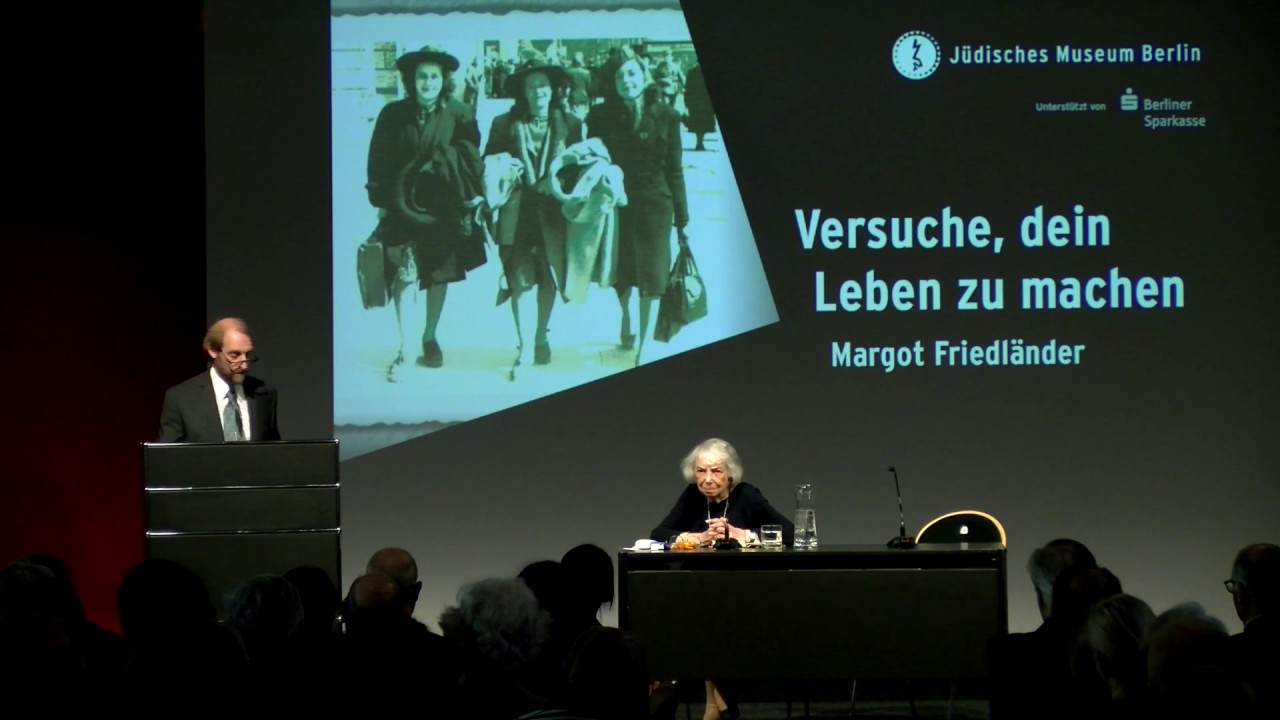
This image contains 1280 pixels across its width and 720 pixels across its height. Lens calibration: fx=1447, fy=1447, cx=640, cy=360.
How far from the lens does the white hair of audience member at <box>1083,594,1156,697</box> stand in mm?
2984

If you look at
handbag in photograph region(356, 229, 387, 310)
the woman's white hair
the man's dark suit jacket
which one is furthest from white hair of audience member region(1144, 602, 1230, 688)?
handbag in photograph region(356, 229, 387, 310)

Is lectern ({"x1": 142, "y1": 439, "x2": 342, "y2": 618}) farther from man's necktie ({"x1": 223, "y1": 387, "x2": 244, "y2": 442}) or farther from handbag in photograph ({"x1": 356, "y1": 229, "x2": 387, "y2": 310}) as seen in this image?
handbag in photograph ({"x1": 356, "y1": 229, "x2": 387, "y2": 310})

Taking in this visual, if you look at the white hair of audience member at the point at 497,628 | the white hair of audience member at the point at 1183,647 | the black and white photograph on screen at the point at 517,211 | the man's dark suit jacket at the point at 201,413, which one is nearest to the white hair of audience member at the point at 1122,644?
the white hair of audience member at the point at 1183,647

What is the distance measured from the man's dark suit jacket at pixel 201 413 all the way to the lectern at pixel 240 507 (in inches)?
21.6

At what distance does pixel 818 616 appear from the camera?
17.2 feet

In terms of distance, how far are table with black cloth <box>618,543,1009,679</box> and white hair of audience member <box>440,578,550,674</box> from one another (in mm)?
2079

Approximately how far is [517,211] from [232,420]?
2.00 meters

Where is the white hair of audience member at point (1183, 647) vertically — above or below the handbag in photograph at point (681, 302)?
below

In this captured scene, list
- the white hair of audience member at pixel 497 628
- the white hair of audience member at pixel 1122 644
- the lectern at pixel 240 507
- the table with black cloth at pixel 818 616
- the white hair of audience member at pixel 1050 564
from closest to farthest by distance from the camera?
1. the white hair of audience member at pixel 1122 644
2. the white hair of audience member at pixel 497 628
3. the white hair of audience member at pixel 1050 564
4. the lectern at pixel 240 507
5. the table with black cloth at pixel 818 616

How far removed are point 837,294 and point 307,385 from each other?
2529 mm

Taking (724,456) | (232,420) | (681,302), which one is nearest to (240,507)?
(232,420)

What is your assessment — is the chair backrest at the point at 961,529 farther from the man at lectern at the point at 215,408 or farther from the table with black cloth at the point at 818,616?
the man at lectern at the point at 215,408

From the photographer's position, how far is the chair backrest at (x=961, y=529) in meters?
5.95

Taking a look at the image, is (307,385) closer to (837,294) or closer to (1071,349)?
(837,294)
